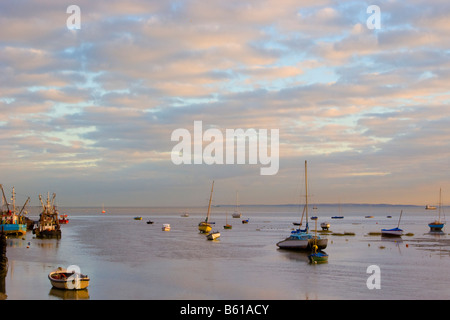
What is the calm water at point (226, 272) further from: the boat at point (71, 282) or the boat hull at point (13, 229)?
the boat hull at point (13, 229)

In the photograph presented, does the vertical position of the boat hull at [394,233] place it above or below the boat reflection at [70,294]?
below

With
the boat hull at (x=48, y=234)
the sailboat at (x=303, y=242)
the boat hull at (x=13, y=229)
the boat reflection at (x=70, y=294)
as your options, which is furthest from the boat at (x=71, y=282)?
the boat hull at (x=13, y=229)

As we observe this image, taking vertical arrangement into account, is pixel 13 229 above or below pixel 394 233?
above

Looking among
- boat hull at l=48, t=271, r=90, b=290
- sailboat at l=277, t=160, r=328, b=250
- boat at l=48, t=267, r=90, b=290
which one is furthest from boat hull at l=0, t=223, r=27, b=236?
boat hull at l=48, t=271, r=90, b=290

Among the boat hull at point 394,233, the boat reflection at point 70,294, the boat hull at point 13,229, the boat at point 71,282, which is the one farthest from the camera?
the boat hull at point 394,233

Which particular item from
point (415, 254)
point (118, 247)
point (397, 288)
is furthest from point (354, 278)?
point (118, 247)

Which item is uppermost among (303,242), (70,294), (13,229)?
(70,294)

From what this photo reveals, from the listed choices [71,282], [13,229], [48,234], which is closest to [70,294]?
[71,282]

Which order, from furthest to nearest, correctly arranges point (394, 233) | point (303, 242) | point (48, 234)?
1. point (394, 233)
2. point (48, 234)
3. point (303, 242)

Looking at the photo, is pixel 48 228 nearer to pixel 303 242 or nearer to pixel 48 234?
pixel 48 234

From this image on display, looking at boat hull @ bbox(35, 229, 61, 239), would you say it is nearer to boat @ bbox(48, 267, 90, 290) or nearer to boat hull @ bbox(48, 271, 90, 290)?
boat @ bbox(48, 267, 90, 290)
